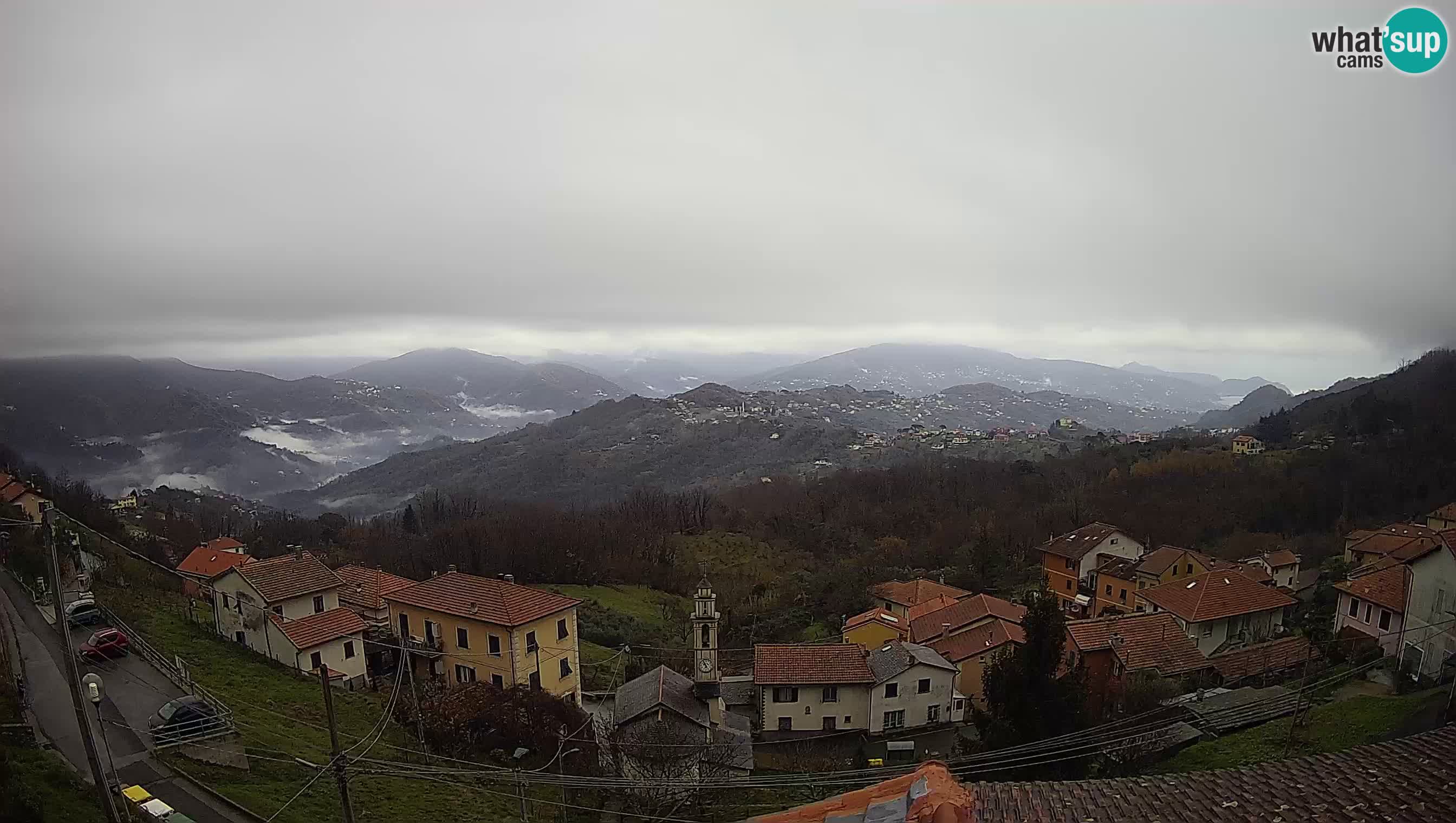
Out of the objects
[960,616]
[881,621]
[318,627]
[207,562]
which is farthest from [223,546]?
[960,616]

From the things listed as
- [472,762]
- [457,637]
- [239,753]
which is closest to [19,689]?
[239,753]

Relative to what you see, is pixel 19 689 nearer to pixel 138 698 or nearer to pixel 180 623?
pixel 138 698

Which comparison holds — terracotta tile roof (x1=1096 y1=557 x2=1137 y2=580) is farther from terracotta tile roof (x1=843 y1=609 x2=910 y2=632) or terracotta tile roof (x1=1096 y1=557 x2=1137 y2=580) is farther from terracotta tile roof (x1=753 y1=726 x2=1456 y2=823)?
terracotta tile roof (x1=753 y1=726 x2=1456 y2=823)

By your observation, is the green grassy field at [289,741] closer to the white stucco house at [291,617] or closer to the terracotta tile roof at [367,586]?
the white stucco house at [291,617]

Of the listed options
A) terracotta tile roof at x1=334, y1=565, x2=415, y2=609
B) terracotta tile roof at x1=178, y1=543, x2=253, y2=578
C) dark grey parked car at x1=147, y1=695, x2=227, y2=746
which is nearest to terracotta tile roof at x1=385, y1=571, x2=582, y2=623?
terracotta tile roof at x1=334, y1=565, x2=415, y2=609

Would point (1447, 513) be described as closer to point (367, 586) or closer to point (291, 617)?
point (291, 617)
